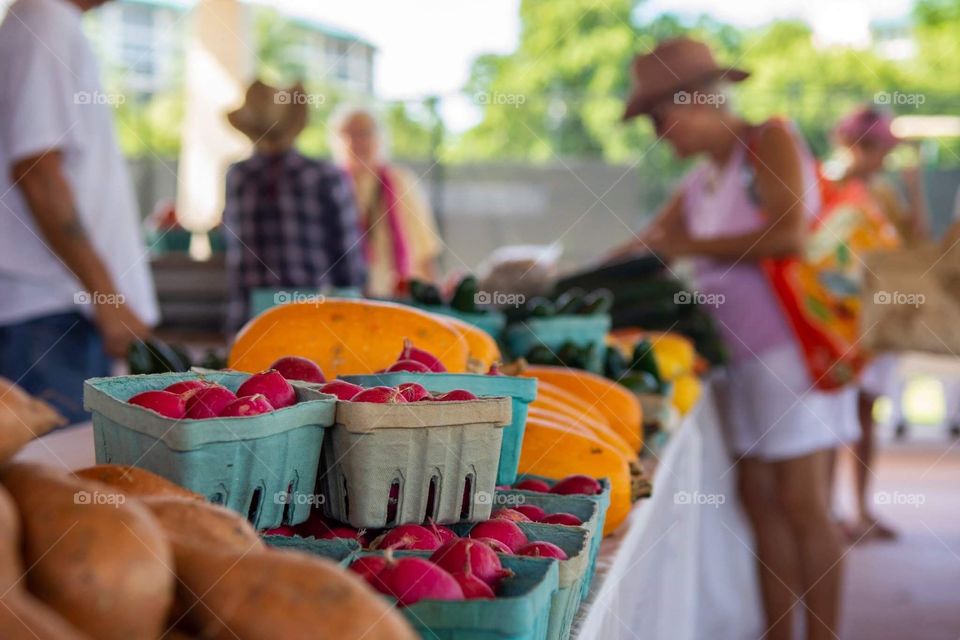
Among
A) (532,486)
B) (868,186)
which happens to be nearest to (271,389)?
(532,486)

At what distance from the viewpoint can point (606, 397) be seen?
2.20m

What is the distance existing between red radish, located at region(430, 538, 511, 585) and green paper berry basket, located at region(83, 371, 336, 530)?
8.8 inches

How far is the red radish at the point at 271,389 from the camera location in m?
1.16

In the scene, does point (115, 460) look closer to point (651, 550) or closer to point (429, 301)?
point (651, 550)

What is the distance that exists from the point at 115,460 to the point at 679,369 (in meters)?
2.16

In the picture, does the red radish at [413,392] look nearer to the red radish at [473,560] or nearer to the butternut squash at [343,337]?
the red radish at [473,560]

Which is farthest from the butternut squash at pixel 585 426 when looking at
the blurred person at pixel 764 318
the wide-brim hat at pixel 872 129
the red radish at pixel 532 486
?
the wide-brim hat at pixel 872 129

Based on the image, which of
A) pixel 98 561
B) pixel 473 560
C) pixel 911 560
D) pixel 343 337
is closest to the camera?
pixel 98 561

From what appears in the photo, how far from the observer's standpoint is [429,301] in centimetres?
249

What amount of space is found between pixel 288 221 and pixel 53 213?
1.38 metres

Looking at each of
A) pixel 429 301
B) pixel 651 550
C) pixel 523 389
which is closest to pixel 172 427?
pixel 523 389

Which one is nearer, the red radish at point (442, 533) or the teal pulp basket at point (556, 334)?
the red radish at point (442, 533)

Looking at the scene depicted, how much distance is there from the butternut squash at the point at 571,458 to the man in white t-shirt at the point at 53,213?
127cm

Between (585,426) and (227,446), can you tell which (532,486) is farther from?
(227,446)
